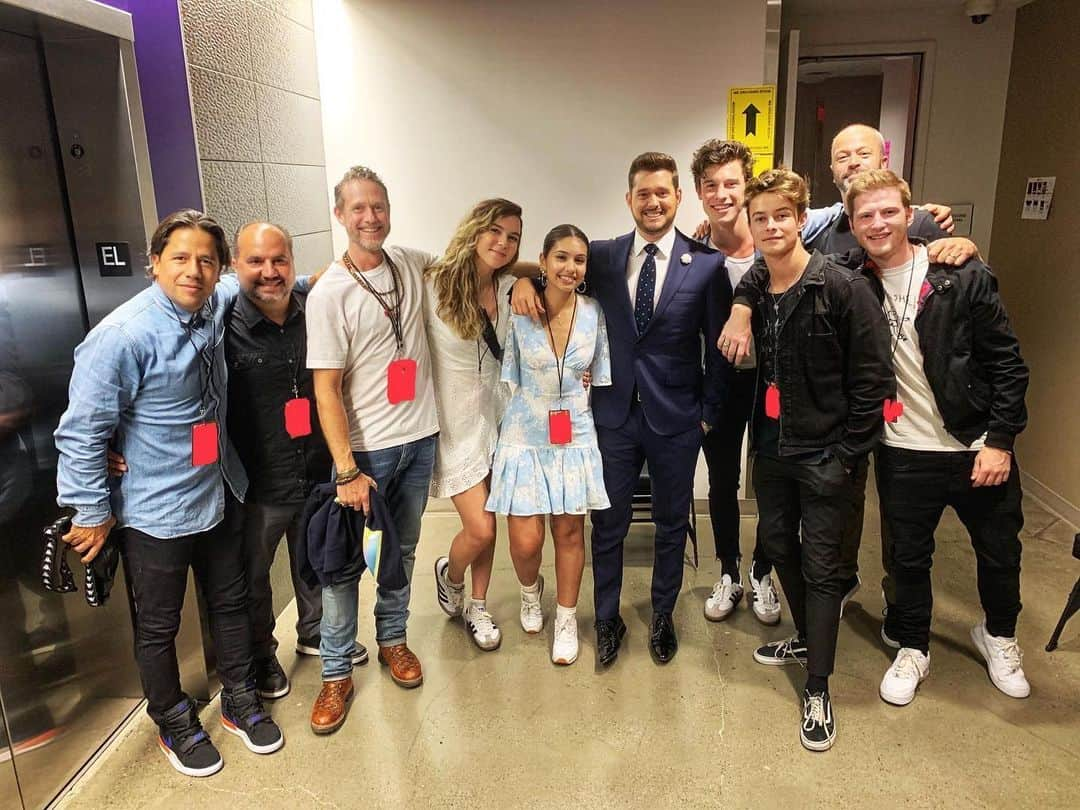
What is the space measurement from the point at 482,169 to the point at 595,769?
2.70 metres

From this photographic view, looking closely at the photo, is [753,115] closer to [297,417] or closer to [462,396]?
[462,396]

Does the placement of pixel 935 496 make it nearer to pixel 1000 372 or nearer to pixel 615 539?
pixel 1000 372

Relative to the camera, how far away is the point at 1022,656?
2701 mm

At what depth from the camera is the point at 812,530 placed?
91.1 inches

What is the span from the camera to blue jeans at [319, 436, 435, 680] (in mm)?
2422

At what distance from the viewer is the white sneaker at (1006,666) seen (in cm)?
249

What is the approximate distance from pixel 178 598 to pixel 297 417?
60 centimetres

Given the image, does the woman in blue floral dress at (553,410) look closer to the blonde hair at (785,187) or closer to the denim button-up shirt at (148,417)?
the blonde hair at (785,187)

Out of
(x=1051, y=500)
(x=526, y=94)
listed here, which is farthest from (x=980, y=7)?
(x=1051, y=500)

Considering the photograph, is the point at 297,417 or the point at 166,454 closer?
the point at 166,454

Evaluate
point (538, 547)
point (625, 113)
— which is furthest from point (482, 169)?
point (538, 547)

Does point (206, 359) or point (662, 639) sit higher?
point (206, 359)

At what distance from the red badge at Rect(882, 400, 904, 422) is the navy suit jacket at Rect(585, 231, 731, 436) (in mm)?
498

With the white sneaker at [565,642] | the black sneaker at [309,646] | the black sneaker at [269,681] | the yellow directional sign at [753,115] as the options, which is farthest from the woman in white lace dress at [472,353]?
the yellow directional sign at [753,115]
